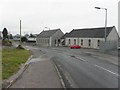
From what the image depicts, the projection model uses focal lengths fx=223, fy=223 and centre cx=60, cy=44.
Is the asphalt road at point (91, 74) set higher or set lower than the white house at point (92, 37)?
lower

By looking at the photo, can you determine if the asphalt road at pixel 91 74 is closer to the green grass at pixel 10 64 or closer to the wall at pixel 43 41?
the green grass at pixel 10 64

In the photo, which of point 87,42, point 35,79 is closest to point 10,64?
point 35,79

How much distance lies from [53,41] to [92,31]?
26011mm

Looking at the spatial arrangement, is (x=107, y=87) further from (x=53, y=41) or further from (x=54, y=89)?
(x=53, y=41)

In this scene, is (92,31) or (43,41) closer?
(92,31)

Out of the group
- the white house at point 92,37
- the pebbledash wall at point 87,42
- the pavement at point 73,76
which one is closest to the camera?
the pavement at point 73,76

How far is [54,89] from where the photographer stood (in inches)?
383

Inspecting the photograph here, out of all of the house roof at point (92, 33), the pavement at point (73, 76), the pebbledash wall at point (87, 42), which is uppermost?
the house roof at point (92, 33)

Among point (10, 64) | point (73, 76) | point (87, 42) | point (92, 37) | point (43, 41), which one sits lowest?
point (73, 76)

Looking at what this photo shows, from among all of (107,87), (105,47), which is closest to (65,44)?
(105,47)

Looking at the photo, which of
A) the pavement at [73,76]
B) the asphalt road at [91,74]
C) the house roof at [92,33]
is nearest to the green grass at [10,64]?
the pavement at [73,76]

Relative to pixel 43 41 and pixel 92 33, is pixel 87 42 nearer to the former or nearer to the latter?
pixel 92 33

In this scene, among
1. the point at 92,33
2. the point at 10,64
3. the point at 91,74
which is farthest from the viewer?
the point at 92,33

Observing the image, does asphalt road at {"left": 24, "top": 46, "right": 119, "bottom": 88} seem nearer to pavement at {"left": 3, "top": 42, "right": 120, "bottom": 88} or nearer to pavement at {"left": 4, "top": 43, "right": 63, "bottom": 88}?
pavement at {"left": 3, "top": 42, "right": 120, "bottom": 88}
